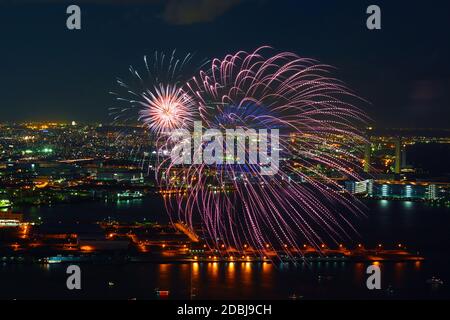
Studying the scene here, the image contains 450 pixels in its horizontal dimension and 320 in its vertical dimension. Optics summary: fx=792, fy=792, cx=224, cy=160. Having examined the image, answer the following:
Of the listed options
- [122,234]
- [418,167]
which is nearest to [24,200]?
[122,234]

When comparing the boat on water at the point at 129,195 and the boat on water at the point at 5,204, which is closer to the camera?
the boat on water at the point at 5,204

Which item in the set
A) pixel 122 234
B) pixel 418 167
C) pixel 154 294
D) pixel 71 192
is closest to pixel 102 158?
pixel 71 192

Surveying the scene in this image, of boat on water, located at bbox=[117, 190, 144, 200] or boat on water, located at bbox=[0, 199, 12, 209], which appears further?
boat on water, located at bbox=[117, 190, 144, 200]

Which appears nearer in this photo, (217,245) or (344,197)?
(217,245)

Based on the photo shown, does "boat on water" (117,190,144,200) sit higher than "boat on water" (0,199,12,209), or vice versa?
"boat on water" (117,190,144,200)

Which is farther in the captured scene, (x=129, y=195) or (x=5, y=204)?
(x=129, y=195)

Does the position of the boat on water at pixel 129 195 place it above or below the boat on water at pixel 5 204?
above
